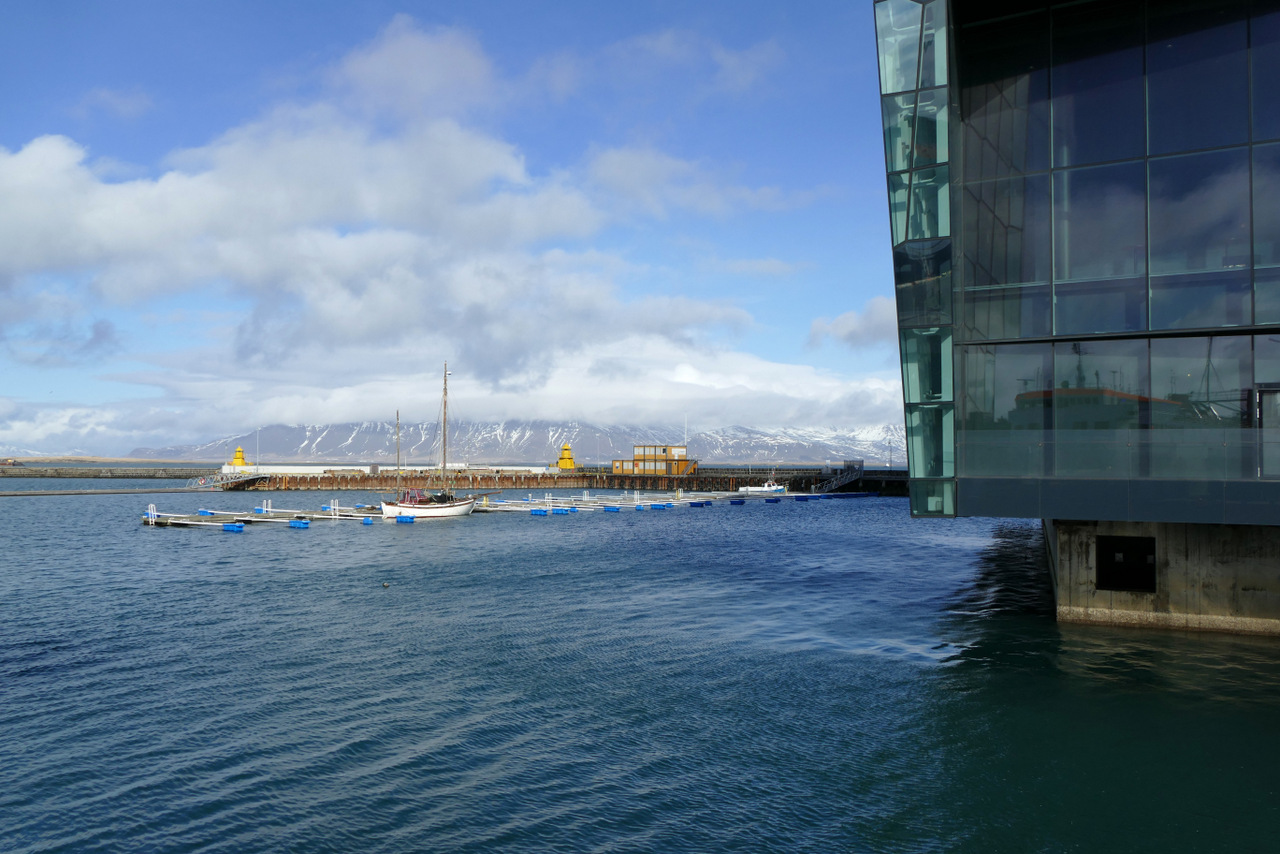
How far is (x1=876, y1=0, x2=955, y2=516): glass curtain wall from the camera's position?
64.2 ft

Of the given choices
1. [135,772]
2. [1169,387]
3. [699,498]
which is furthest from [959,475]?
[699,498]

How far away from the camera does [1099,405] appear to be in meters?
19.2

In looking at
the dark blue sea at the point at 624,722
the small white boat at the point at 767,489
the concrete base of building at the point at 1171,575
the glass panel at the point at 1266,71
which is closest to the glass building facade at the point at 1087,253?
the glass panel at the point at 1266,71

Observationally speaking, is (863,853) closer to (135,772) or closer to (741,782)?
(741,782)

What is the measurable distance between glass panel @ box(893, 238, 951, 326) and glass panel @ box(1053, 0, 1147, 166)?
3778 millimetres

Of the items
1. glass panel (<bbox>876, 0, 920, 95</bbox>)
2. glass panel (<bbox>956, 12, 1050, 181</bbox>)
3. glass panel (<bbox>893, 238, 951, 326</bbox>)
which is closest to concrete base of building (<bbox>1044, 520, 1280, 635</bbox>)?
glass panel (<bbox>893, 238, 951, 326</bbox>)

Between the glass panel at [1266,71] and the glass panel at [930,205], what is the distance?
21.7 feet

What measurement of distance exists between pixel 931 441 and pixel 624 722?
10.6 metres

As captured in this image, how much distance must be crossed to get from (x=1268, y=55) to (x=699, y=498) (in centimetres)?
8709

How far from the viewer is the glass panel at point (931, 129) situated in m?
19.7

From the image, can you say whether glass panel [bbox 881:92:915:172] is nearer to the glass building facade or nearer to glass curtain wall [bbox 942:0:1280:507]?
the glass building facade

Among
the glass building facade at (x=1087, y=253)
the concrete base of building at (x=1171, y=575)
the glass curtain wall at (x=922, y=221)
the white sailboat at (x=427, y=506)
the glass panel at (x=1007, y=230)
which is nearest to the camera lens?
the glass building facade at (x=1087, y=253)

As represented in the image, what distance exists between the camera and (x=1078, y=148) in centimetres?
1966

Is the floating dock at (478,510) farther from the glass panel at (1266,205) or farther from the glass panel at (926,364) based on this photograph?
the glass panel at (1266,205)
